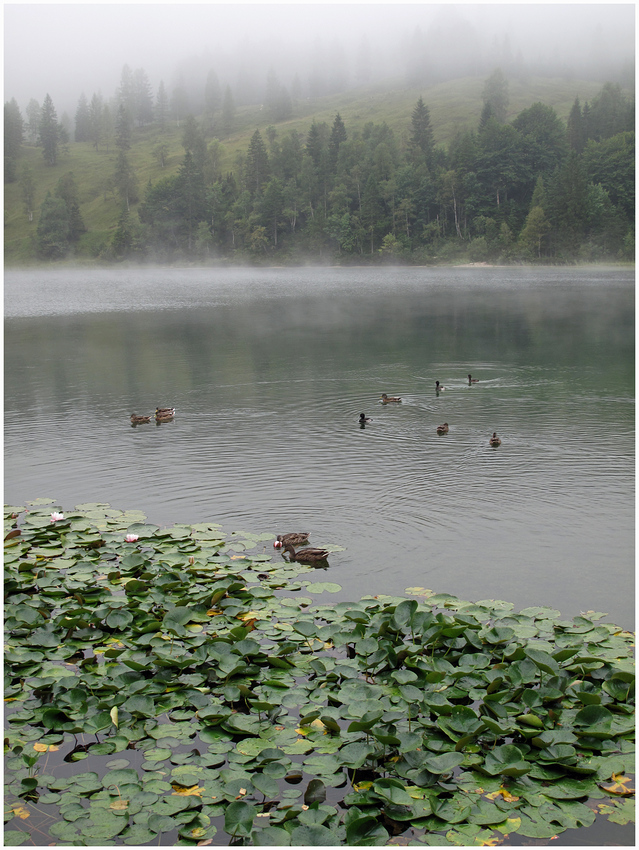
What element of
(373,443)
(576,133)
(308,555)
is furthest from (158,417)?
(576,133)

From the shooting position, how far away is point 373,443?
70.4 ft

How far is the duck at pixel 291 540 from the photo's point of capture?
12828 mm

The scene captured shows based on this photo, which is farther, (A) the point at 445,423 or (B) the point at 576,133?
(B) the point at 576,133

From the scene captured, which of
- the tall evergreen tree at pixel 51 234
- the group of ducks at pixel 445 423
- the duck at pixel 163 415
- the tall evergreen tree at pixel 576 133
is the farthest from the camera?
the tall evergreen tree at pixel 51 234

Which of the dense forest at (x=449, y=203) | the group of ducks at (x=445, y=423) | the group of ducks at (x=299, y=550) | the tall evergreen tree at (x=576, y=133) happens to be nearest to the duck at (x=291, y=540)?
the group of ducks at (x=299, y=550)

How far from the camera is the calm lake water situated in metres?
13.0

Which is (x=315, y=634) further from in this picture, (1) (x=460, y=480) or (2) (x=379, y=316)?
(2) (x=379, y=316)

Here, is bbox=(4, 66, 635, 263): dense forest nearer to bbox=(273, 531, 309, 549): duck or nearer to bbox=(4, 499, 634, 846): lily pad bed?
bbox=(273, 531, 309, 549): duck

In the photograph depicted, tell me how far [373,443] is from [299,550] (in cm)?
941

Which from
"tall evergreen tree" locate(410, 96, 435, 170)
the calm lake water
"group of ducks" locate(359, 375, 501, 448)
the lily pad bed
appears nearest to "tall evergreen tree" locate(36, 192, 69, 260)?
"tall evergreen tree" locate(410, 96, 435, 170)

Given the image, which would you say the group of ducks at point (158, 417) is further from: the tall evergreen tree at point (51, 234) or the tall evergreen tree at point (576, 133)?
the tall evergreen tree at point (51, 234)

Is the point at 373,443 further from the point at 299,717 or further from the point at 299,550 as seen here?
the point at 299,717

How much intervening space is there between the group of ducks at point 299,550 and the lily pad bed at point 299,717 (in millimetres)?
1356

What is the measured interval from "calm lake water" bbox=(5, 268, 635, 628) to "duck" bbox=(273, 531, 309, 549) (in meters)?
0.21
